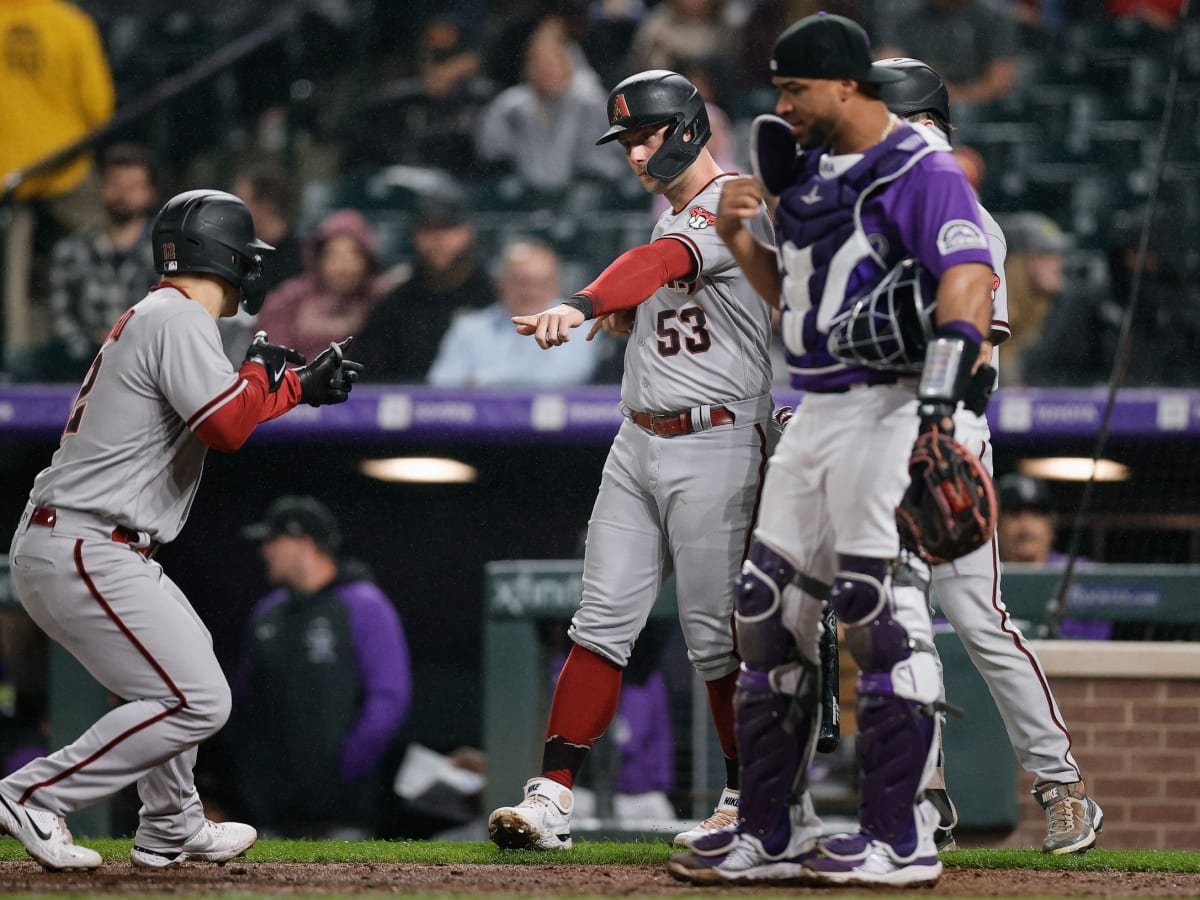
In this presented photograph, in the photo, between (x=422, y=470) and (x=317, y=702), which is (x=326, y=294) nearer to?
(x=422, y=470)

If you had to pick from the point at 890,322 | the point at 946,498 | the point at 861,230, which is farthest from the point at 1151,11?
the point at 946,498

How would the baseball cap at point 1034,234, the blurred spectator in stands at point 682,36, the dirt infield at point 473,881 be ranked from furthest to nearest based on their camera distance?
the blurred spectator in stands at point 682,36
the baseball cap at point 1034,234
the dirt infield at point 473,881

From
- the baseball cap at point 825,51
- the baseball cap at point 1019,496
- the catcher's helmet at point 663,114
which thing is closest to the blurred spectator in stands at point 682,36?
the baseball cap at point 1019,496

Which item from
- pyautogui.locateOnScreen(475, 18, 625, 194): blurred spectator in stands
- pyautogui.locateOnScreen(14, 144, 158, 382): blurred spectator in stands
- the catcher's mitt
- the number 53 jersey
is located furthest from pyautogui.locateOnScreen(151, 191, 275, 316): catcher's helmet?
pyautogui.locateOnScreen(475, 18, 625, 194): blurred spectator in stands

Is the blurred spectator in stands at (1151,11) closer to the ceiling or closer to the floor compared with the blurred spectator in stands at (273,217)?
closer to the ceiling

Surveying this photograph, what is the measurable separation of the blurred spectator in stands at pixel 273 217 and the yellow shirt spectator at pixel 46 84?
3.99 ft

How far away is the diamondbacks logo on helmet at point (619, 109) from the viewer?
3680 millimetres

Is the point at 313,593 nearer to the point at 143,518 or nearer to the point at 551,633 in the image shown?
the point at 551,633

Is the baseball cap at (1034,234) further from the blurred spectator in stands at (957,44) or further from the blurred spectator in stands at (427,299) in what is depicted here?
the blurred spectator in stands at (427,299)

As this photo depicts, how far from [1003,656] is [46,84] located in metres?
7.90

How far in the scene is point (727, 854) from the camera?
10.2 feet

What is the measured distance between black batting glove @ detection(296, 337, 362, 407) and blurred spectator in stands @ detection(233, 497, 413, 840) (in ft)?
11.2

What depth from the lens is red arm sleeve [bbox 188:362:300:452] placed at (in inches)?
132

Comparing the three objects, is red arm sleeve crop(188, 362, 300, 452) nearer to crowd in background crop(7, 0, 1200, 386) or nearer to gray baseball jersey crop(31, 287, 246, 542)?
gray baseball jersey crop(31, 287, 246, 542)
